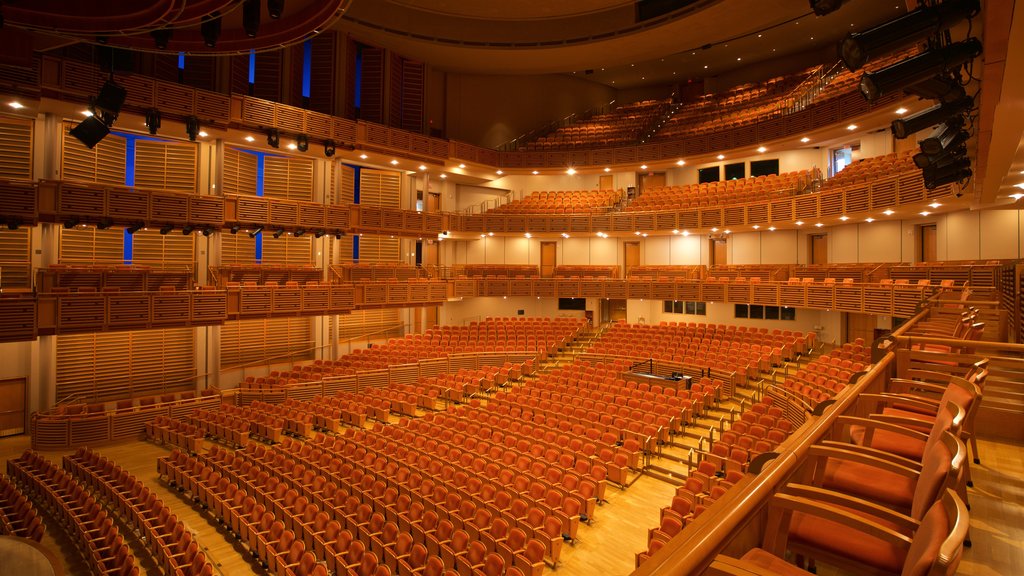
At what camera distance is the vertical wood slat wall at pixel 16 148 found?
10.8 metres

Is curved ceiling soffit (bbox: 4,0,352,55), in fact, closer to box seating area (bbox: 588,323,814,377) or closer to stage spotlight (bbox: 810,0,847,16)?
stage spotlight (bbox: 810,0,847,16)

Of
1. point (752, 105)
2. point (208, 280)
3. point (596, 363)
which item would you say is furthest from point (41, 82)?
point (752, 105)

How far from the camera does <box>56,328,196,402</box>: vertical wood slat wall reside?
11.6 meters

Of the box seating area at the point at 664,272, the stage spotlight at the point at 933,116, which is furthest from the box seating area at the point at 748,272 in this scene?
the stage spotlight at the point at 933,116

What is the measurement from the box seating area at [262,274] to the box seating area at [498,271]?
4.98 metres

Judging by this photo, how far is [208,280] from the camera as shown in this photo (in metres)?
13.2

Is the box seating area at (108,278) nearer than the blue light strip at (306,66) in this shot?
Yes

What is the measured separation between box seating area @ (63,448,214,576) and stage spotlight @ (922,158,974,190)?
8948mm

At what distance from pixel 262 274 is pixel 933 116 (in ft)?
46.0

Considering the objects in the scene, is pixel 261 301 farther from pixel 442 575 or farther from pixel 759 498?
pixel 759 498

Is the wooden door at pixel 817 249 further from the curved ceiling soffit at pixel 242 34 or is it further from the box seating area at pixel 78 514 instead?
the box seating area at pixel 78 514

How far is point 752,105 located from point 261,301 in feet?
53.8

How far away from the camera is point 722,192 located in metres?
16.4

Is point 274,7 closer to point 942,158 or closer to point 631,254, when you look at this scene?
point 942,158
